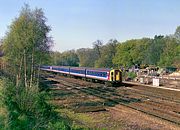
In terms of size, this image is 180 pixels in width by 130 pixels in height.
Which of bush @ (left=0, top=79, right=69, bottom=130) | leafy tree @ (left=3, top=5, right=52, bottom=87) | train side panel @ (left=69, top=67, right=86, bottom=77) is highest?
leafy tree @ (left=3, top=5, right=52, bottom=87)

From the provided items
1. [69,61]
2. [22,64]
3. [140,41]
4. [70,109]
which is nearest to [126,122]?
[70,109]

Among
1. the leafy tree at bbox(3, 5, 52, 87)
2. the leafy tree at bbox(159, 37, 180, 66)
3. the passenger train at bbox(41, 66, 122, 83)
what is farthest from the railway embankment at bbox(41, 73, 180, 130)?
the leafy tree at bbox(159, 37, 180, 66)

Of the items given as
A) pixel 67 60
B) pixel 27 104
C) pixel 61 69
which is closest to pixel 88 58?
pixel 67 60

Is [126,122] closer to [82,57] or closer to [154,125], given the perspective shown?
[154,125]

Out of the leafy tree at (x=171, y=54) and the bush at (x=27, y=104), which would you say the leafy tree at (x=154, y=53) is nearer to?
the leafy tree at (x=171, y=54)

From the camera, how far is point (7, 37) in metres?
33.4

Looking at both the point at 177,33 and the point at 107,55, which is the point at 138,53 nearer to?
the point at 107,55

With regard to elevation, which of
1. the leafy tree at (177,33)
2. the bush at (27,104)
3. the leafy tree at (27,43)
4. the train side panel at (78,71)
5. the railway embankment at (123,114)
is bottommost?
the railway embankment at (123,114)

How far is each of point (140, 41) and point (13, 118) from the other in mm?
101307

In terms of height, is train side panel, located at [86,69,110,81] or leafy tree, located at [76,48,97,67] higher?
leafy tree, located at [76,48,97,67]

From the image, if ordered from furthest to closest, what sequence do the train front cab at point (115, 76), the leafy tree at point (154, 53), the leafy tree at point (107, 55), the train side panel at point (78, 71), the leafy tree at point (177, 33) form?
1. the leafy tree at point (107, 55)
2. the leafy tree at point (154, 53)
3. the leafy tree at point (177, 33)
4. the train side panel at point (78, 71)
5. the train front cab at point (115, 76)

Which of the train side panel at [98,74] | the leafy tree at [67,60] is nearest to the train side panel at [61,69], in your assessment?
the train side panel at [98,74]

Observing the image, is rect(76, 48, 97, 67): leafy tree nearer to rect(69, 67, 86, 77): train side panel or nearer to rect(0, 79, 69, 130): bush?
rect(69, 67, 86, 77): train side panel

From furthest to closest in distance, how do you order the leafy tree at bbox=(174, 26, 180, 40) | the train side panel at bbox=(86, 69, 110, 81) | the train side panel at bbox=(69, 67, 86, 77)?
the leafy tree at bbox=(174, 26, 180, 40) → the train side panel at bbox=(69, 67, 86, 77) → the train side panel at bbox=(86, 69, 110, 81)
